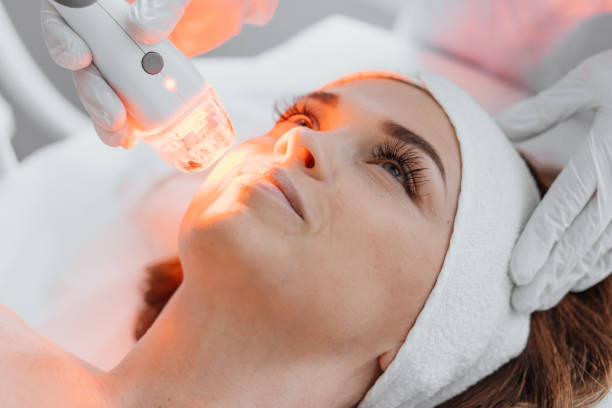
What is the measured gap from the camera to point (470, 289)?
3.72 feet

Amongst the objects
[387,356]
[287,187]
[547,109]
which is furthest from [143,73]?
[547,109]

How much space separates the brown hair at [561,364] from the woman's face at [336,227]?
0.29 metres

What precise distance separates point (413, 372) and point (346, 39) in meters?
1.25

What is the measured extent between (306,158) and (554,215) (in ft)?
1.72

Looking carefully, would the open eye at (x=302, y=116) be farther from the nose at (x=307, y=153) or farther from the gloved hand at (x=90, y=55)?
the gloved hand at (x=90, y=55)

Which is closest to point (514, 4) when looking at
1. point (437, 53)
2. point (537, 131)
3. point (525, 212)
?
point (437, 53)

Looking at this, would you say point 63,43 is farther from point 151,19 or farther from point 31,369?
point 31,369

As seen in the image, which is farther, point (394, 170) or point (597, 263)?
point (597, 263)

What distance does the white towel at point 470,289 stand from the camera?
43.9 inches

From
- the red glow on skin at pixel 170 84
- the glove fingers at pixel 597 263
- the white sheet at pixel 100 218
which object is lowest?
the white sheet at pixel 100 218

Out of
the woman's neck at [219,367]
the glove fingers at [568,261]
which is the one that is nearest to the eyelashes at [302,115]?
the woman's neck at [219,367]

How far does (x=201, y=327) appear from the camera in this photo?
1.08m

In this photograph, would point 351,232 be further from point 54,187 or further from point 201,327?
point 54,187

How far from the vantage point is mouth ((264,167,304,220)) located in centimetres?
99
